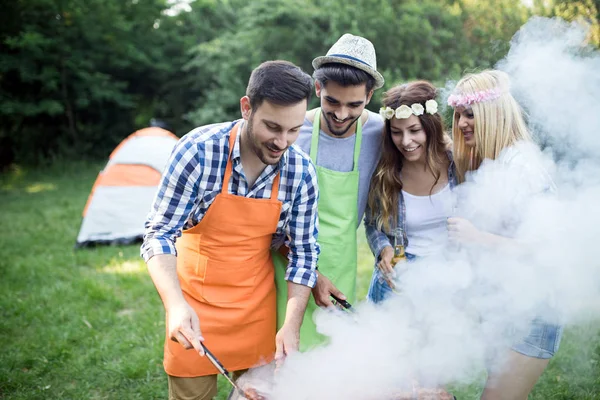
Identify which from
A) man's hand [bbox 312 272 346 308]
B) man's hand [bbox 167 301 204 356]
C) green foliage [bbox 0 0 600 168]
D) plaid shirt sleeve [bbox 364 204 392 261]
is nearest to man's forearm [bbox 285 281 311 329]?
man's hand [bbox 312 272 346 308]

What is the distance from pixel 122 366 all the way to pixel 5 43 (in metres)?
11.6

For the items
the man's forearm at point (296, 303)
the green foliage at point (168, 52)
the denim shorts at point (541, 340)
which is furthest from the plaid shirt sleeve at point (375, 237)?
the green foliage at point (168, 52)

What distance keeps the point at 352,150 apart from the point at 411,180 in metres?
0.35

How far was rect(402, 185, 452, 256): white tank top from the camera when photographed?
2.53 m

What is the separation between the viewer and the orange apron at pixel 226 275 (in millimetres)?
2100

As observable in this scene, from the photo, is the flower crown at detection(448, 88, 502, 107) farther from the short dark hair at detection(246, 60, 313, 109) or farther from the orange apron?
the orange apron

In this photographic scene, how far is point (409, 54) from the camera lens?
9109 millimetres

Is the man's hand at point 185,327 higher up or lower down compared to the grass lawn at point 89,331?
higher up

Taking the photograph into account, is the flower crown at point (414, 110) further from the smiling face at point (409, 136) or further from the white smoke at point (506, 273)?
the white smoke at point (506, 273)

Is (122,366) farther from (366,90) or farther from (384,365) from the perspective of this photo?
(366,90)

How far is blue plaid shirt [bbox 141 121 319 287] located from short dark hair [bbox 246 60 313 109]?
0.22m

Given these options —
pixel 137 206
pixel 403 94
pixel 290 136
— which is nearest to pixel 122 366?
pixel 290 136

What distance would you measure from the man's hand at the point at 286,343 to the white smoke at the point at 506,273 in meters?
0.04

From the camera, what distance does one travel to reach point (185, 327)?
1812 millimetres
